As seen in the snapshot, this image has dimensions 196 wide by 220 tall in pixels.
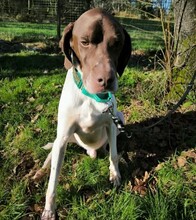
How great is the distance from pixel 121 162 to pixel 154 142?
21.5 inches

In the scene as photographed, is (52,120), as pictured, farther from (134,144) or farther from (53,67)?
(53,67)

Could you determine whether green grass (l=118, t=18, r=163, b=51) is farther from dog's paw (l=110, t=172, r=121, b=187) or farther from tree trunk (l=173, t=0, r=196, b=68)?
dog's paw (l=110, t=172, r=121, b=187)

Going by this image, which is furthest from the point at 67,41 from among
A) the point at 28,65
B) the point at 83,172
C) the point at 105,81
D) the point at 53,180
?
the point at 28,65

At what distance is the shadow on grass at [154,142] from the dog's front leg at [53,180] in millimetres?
735

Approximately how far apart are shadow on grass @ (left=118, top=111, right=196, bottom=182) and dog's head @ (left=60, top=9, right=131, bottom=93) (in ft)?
3.86

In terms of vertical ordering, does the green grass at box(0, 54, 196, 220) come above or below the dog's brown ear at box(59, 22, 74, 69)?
below

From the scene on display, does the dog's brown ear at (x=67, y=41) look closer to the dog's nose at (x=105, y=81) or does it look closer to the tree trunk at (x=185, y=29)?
the dog's nose at (x=105, y=81)

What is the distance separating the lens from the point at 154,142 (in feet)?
13.1

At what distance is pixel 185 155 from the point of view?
142 inches

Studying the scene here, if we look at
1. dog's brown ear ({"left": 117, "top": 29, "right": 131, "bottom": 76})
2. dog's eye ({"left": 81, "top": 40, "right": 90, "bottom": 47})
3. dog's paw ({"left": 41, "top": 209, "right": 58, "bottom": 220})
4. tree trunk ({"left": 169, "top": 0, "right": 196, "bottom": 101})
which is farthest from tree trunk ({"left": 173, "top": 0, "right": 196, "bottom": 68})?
dog's paw ({"left": 41, "top": 209, "right": 58, "bottom": 220})

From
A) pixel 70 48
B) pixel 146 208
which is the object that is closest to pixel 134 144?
pixel 146 208

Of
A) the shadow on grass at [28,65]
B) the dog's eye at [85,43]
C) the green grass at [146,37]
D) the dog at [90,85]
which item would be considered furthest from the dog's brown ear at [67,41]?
the green grass at [146,37]

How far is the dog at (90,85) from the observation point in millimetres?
2562

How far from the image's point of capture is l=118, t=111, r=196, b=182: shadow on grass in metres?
3.63
